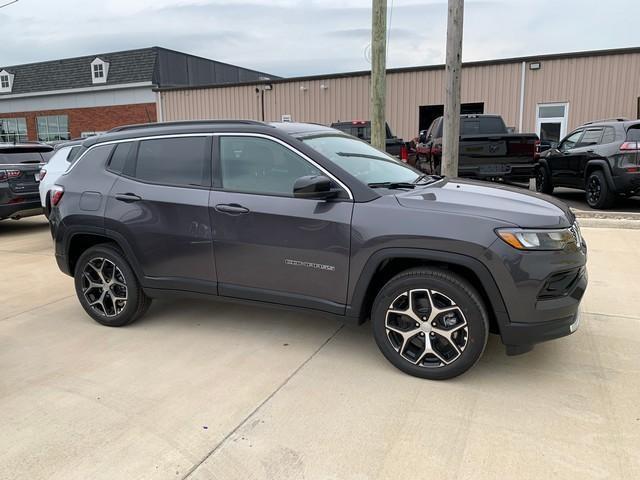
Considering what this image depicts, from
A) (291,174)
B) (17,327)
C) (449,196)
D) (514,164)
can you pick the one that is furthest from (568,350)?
(514,164)

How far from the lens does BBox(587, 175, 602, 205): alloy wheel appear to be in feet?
31.3

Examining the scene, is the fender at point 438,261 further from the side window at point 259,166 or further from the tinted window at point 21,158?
the tinted window at point 21,158

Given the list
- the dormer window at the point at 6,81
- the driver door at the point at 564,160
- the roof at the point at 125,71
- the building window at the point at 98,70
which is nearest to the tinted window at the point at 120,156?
the driver door at the point at 564,160

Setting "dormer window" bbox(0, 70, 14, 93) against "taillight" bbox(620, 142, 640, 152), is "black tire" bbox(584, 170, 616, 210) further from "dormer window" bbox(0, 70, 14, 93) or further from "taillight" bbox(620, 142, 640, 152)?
"dormer window" bbox(0, 70, 14, 93)

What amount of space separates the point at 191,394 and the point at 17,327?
87.1 inches

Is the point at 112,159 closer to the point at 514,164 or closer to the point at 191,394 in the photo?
the point at 191,394

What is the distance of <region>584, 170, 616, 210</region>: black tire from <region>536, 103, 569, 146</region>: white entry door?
9.19m

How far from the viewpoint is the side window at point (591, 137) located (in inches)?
380

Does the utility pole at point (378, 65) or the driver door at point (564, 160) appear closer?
the utility pole at point (378, 65)

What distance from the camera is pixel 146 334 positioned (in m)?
4.25

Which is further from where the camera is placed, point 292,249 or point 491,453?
point 292,249

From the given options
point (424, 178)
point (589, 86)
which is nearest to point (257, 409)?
point (424, 178)

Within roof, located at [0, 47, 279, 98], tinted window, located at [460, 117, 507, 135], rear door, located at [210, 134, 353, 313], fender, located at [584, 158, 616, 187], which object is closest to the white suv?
rear door, located at [210, 134, 353, 313]

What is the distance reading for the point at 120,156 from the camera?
4.31 m
